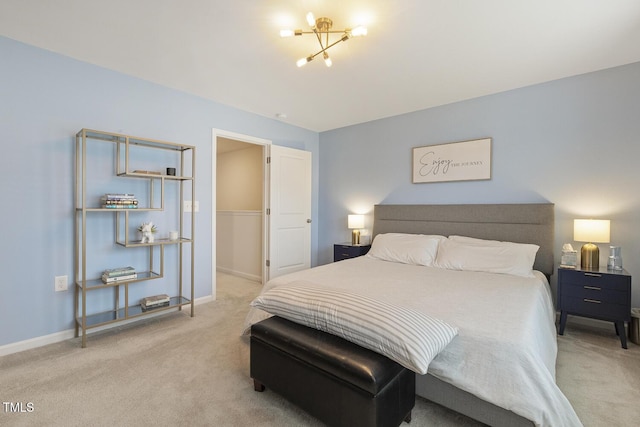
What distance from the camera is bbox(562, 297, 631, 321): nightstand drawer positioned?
244 centimetres

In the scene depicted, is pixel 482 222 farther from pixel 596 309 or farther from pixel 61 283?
pixel 61 283

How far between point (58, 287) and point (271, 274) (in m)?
2.33

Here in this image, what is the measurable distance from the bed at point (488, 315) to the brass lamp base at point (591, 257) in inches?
11.5

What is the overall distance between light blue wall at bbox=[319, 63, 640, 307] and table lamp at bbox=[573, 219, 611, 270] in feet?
0.74

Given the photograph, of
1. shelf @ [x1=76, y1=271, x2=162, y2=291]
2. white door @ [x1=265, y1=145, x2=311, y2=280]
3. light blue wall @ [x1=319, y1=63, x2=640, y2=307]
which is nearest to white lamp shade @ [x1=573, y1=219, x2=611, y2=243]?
light blue wall @ [x1=319, y1=63, x2=640, y2=307]

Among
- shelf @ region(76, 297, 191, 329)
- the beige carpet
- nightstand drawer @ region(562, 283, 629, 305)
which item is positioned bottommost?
the beige carpet

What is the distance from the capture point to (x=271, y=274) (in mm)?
4293

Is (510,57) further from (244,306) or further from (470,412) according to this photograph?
(244,306)

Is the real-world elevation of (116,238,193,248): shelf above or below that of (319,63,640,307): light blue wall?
below

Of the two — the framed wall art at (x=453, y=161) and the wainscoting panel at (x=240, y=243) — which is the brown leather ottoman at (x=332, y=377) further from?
the wainscoting panel at (x=240, y=243)

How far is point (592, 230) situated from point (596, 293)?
0.54m

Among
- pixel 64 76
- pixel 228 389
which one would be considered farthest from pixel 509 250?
pixel 64 76

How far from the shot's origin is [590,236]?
→ 267 centimetres

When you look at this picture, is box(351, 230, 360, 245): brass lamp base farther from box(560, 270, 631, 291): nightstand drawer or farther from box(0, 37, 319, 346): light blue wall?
box(0, 37, 319, 346): light blue wall
